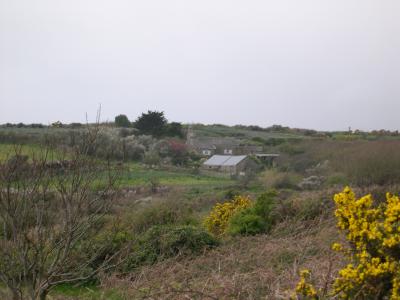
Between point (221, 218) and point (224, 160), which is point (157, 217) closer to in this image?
point (221, 218)

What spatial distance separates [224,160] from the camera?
44656 millimetres

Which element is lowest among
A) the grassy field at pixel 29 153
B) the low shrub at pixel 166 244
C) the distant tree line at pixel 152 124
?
the low shrub at pixel 166 244

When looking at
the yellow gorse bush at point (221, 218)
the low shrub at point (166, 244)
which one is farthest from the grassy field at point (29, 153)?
the yellow gorse bush at point (221, 218)

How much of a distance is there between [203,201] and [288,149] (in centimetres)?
1834

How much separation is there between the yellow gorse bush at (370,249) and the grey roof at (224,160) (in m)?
37.8

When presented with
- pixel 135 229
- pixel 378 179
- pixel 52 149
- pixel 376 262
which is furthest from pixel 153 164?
pixel 376 262

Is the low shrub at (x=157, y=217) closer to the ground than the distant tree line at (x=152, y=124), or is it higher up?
closer to the ground

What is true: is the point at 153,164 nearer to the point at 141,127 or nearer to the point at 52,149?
the point at 141,127

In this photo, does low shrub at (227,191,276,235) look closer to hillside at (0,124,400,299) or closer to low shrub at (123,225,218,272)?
hillside at (0,124,400,299)

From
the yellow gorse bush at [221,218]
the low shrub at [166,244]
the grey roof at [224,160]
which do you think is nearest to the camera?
the low shrub at [166,244]

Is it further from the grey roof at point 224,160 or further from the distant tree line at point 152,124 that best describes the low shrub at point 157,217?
the distant tree line at point 152,124

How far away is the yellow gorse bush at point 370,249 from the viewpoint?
4.30 metres

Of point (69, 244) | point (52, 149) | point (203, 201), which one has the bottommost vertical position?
point (203, 201)

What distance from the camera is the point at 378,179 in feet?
77.4
